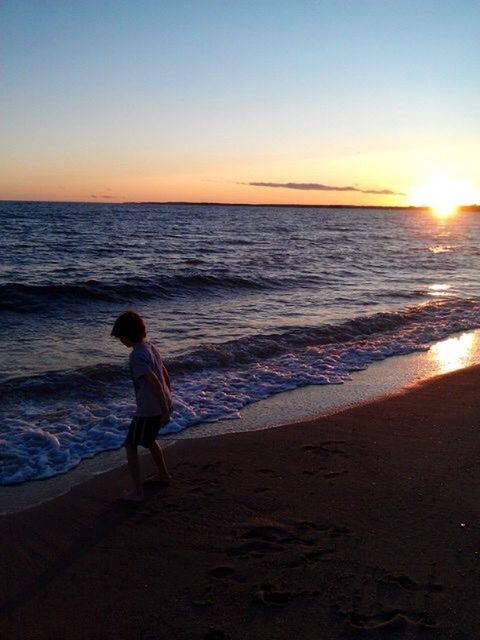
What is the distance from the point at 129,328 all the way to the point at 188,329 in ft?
26.3

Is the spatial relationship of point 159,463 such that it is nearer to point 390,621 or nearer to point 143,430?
point 143,430

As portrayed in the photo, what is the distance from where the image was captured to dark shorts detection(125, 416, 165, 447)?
5344 mm

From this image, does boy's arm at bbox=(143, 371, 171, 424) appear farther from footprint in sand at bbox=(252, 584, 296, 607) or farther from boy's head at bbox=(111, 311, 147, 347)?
footprint in sand at bbox=(252, 584, 296, 607)

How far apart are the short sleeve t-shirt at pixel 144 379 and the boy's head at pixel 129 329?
0.09m

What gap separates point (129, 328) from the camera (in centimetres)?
521

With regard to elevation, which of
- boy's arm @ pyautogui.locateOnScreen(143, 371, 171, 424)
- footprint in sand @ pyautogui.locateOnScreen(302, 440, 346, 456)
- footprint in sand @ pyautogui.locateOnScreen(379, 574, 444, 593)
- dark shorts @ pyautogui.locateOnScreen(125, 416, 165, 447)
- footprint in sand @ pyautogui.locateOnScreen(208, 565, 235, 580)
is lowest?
footprint in sand @ pyautogui.locateOnScreen(208, 565, 235, 580)

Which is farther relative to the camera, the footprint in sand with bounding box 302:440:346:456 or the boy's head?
the footprint in sand with bounding box 302:440:346:456

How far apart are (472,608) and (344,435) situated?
3.27 metres

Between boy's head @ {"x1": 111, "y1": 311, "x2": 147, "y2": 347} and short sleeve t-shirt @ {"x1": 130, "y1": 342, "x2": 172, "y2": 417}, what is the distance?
9 cm

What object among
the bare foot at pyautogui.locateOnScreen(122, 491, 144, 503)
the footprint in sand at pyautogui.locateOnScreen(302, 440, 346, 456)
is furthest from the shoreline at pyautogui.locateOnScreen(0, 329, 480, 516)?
the footprint in sand at pyautogui.locateOnScreen(302, 440, 346, 456)

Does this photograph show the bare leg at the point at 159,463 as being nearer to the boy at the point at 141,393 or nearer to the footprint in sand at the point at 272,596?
the boy at the point at 141,393

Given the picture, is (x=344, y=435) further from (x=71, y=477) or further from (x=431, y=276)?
(x=431, y=276)

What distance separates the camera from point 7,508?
16.7 ft

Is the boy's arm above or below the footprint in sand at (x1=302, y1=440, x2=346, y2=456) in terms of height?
above
